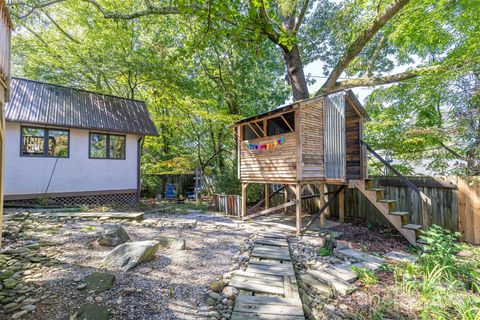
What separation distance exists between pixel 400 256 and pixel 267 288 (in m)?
3.26

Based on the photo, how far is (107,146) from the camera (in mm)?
10195

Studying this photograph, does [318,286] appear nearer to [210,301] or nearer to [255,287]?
[255,287]

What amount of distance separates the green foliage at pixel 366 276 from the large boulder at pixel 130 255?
346 centimetres

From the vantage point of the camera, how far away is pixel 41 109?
8.77 meters

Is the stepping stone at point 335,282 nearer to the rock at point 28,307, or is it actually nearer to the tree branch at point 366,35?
the rock at point 28,307

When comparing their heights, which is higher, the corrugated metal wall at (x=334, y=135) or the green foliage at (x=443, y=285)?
the corrugated metal wall at (x=334, y=135)

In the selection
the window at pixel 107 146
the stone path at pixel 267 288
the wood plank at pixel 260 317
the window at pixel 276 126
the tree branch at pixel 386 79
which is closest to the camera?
the wood plank at pixel 260 317

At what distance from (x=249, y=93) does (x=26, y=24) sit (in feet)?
46.0

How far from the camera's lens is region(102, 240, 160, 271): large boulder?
138 inches

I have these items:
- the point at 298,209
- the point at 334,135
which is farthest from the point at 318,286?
the point at 334,135

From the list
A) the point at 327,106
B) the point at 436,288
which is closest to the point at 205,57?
the point at 327,106

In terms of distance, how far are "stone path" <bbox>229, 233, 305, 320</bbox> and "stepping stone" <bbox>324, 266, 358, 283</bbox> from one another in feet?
2.31

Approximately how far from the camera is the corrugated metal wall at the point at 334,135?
635cm

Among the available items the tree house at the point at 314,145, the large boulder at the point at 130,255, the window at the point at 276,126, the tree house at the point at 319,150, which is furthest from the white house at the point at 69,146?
the large boulder at the point at 130,255
